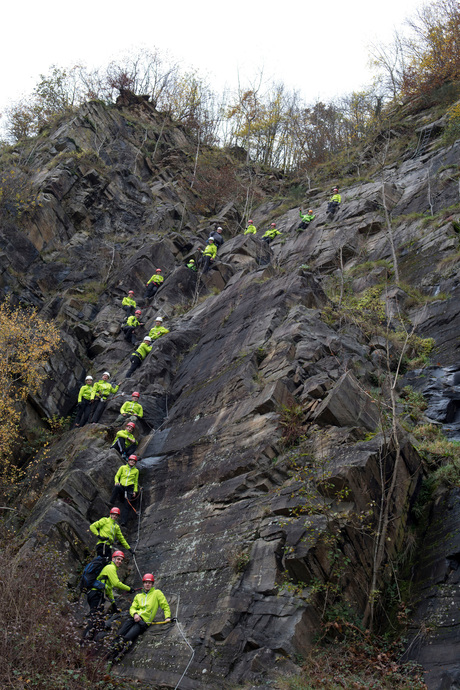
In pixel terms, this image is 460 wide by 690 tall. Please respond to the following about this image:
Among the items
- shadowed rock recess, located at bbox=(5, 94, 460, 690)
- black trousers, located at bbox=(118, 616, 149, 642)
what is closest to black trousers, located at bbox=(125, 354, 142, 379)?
shadowed rock recess, located at bbox=(5, 94, 460, 690)

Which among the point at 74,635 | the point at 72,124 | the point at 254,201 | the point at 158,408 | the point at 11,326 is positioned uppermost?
the point at 72,124

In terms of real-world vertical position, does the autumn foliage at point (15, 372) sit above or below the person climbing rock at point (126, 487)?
above

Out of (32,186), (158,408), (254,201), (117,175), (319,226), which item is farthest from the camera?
(254,201)

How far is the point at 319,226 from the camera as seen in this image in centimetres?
2803

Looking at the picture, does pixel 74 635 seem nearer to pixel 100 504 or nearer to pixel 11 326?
pixel 100 504

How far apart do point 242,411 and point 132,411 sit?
476 cm

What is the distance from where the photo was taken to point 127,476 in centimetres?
1388

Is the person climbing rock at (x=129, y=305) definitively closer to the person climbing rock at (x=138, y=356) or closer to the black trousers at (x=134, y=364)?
the person climbing rock at (x=138, y=356)

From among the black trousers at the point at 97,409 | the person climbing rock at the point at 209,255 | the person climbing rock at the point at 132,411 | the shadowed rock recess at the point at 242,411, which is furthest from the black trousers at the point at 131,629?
the person climbing rock at the point at 209,255

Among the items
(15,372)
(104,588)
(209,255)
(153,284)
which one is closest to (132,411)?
(15,372)

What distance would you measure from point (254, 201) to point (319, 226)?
1316 centimetres

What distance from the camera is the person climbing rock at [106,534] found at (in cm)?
1198

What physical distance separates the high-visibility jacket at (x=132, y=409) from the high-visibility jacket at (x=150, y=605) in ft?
22.5

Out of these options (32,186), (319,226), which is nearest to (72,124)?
(32,186)
